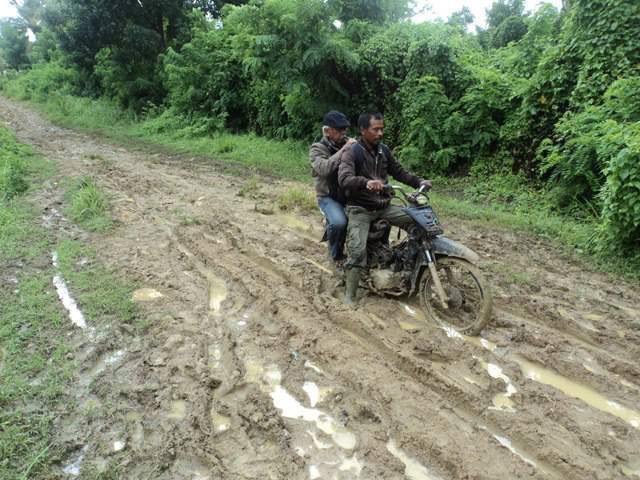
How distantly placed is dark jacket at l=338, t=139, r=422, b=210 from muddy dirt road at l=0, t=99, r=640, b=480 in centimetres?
106

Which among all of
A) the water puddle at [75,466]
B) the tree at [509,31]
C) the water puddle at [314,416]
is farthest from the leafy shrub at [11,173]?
the tree at [509,31]

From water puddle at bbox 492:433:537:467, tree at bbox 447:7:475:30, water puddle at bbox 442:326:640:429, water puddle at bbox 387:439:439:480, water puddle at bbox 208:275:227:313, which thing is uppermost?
tree at bbox 447:7:475:30

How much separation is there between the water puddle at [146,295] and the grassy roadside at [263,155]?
4851 millimetres

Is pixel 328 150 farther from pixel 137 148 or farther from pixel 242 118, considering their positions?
pixel 242 118

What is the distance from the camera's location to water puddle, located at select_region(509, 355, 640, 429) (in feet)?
10.4

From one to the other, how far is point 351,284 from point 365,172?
1.18m

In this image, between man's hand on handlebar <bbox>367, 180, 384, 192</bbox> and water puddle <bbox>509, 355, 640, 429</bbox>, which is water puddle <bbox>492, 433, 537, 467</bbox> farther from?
man's hand on handlebar <bbox>367, 180, 384, 192</bbox>

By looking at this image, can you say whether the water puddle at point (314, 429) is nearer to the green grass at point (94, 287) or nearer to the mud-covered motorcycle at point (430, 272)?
the mud-covered motorcycle at point (430, 272)

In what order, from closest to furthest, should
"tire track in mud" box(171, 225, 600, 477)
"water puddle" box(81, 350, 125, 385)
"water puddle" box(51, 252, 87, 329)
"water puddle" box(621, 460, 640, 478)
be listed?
1. "water puddle" box(621, 460, 640, 478)
2. "tire track in mud" box(171, 225, 600, 477)
3. "water puddle" box(81, 350, 125, 385)
4. "water puddle" box(51, 252, 87, 329)

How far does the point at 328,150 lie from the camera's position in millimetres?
5383

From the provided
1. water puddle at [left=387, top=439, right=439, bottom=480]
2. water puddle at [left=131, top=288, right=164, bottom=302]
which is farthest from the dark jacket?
water puddle at [left=387, top=439, right=439, bottom=480]

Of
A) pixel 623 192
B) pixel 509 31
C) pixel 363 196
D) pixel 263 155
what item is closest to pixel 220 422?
pixel 363 196

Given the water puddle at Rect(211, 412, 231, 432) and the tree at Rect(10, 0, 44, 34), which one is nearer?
the water puddle at Rect(211, 412, 231, 432)

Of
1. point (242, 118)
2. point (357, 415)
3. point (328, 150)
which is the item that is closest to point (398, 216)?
point (328, 150)
